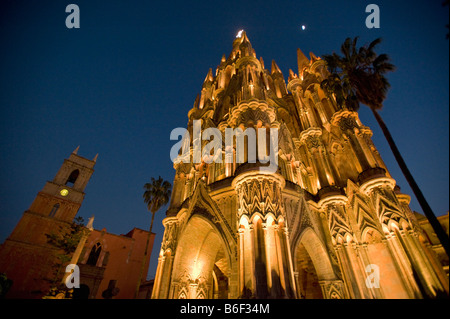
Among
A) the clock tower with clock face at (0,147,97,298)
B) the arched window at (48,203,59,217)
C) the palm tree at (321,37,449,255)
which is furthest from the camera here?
the arched window at (48,203,59,217)

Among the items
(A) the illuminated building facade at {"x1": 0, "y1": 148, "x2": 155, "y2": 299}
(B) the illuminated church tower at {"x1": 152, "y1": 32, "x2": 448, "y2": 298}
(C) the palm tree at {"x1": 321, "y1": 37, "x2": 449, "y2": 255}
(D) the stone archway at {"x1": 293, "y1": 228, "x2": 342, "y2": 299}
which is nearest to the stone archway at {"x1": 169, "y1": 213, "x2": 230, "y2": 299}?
(B) the illuminated church tower at {"x1": 152, "y1": 32, "x2": 448, "y2": 298}

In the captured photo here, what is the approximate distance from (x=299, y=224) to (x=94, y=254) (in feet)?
94.1

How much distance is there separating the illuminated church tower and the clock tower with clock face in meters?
22.5

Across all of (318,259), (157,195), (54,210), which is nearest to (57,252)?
(54,210)

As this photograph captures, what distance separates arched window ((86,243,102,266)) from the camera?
2899 cm

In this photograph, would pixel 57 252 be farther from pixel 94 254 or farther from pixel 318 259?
pixel 318 259

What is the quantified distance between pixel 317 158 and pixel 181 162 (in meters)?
11.9

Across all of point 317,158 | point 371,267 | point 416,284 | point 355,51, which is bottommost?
point 416,284

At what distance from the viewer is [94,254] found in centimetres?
2961

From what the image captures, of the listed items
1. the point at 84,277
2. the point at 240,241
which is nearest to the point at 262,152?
the point at 240,241

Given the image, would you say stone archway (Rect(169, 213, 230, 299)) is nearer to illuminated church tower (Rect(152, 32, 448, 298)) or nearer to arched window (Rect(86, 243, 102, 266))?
illuminated church tower (Rect(152, 32, 448, 298))
